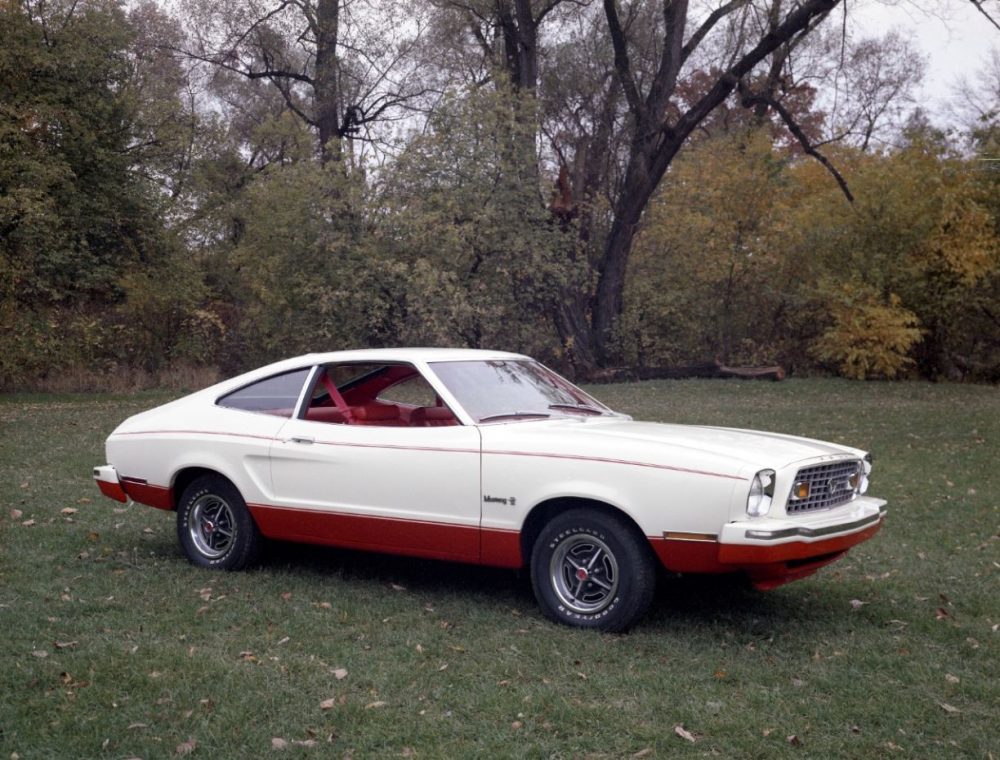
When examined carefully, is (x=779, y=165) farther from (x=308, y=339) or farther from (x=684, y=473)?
(x=684, y=473)

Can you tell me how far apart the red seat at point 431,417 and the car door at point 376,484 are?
63 mm

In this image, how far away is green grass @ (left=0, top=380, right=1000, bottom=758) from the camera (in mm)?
4695

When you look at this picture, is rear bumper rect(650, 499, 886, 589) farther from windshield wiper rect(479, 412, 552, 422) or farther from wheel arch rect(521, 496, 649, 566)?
windshield wiper rect(479, 412, 552, 422)

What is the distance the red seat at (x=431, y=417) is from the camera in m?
7.21

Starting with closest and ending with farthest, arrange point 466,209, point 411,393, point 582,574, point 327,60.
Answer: point 582,574
point 411,393
point 466,209
point 327,60

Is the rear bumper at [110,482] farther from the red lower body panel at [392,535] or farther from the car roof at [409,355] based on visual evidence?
the car roof at [409,355]

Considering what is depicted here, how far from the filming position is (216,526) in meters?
7.66

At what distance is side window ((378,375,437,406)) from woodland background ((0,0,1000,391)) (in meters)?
14.0

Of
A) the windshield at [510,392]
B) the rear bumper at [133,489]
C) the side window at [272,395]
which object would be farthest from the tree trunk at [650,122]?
the rear bumper at [133,489]

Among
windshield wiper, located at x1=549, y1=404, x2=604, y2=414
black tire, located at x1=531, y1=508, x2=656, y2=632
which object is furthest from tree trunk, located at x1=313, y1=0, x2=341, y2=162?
black tire, located at x1=531, y1=508, x2=656, y2=632

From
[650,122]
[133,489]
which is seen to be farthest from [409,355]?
[650,122]

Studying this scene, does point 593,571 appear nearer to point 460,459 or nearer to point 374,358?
point 460,459

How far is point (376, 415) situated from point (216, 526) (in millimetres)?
1371

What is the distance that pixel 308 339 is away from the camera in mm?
24203
